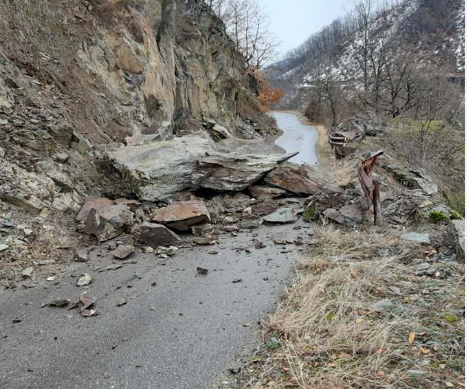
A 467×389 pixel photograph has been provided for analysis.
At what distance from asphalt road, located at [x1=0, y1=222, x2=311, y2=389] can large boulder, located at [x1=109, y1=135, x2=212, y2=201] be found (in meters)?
2.71

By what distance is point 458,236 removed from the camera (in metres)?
4.23

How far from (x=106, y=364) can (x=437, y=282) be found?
326 cm

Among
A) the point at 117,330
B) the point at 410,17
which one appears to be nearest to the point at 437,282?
the point at 117,330

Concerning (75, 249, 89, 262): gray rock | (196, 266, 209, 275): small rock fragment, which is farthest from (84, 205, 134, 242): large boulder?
(196, 266, 209, 275): small rock fragment

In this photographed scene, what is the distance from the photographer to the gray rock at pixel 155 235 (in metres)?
5.59

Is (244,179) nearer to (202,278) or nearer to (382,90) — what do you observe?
(202,278)

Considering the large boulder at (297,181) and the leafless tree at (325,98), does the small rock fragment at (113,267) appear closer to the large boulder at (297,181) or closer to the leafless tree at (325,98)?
the large boulder at (297,181)

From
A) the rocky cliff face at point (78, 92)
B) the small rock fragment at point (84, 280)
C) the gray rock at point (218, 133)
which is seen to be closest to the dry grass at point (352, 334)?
the small rock fragment at point (84, 280)

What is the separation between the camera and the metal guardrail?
591cm

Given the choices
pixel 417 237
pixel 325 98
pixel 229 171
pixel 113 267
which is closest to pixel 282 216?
pixel 229 171

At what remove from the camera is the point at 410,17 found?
6612 centimetres

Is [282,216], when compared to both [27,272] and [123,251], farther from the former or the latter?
[27,272]

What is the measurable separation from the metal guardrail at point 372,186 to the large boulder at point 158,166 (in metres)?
3.81

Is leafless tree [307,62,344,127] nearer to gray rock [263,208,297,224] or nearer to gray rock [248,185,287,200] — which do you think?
gray rock [248,185,287,200]
